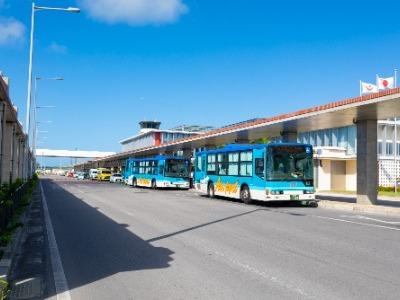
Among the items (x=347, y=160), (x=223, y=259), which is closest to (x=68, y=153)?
(x=347, y=160)

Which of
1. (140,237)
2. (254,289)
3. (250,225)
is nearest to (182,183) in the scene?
(250,225)

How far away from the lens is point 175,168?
3869 centimetres

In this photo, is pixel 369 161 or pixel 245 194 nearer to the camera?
pixel 369 161

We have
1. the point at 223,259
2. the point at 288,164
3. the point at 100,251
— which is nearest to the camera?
the point at 223,259

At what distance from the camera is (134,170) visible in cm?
4791

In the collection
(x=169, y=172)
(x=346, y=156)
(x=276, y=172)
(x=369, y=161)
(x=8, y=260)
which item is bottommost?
(x=8, y=260)

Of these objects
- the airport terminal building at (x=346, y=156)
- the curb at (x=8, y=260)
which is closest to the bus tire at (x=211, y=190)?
the curb at (x=8, y=260)

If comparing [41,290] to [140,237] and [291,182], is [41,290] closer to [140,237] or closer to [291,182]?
[140,237]

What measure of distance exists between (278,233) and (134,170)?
36792 mm

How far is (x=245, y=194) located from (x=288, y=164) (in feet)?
10.1

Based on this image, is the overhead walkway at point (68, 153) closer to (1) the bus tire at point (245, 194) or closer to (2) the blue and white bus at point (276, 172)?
(1) the bus tire at point (245, 194)

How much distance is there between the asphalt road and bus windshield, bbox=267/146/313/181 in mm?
6906

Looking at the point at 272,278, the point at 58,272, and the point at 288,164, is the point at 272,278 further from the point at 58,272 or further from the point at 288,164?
the point at 288,164

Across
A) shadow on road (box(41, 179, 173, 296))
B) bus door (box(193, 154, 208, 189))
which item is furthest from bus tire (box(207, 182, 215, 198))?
shadow on road (box(41, 179, 173, 296))
